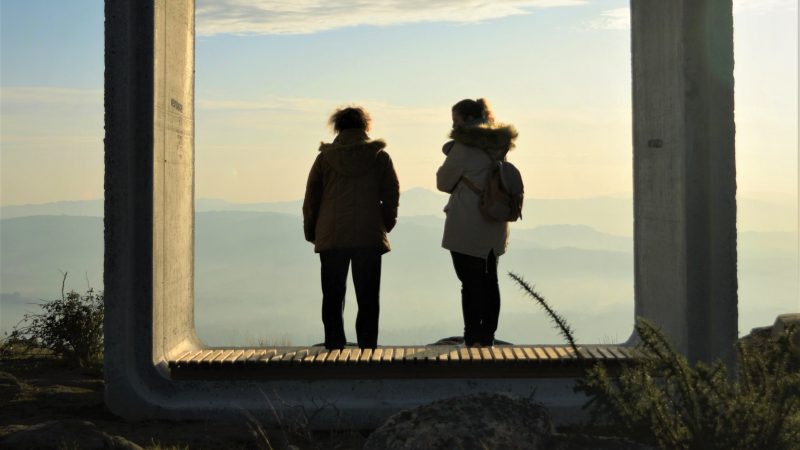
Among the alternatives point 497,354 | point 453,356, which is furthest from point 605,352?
point 453,356

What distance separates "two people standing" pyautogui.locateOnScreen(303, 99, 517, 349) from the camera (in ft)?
24.6

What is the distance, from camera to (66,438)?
5434 millimetres

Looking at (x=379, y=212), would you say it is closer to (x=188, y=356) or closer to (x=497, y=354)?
(x=497, y=354)

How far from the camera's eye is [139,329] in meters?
6.49

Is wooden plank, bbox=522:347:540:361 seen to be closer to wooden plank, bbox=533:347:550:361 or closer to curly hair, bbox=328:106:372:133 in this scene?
wooden plank, bbox=533:347:550:361

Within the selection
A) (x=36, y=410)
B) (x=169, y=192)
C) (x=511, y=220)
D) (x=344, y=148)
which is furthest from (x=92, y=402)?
(x=511, y=220)

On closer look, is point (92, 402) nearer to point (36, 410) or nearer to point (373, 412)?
point (36, 410)

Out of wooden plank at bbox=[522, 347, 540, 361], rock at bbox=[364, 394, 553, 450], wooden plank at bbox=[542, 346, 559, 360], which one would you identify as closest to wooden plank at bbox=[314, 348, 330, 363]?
wooden plank at bbox=[522, 347, 540, 361]

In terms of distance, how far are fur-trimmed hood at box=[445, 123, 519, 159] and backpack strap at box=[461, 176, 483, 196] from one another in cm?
24

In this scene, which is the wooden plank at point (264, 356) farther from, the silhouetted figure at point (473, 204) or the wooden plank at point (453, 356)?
the silhouetted figure at point (473, 204)

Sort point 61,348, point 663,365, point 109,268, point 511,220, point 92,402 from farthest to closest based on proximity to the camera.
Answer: point 61,348
point 511,220
point 92,402
point 109,268
point 663,365

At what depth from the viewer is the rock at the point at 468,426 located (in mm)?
4395

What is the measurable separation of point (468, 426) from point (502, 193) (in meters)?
3.30

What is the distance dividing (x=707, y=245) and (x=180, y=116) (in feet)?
11.4
